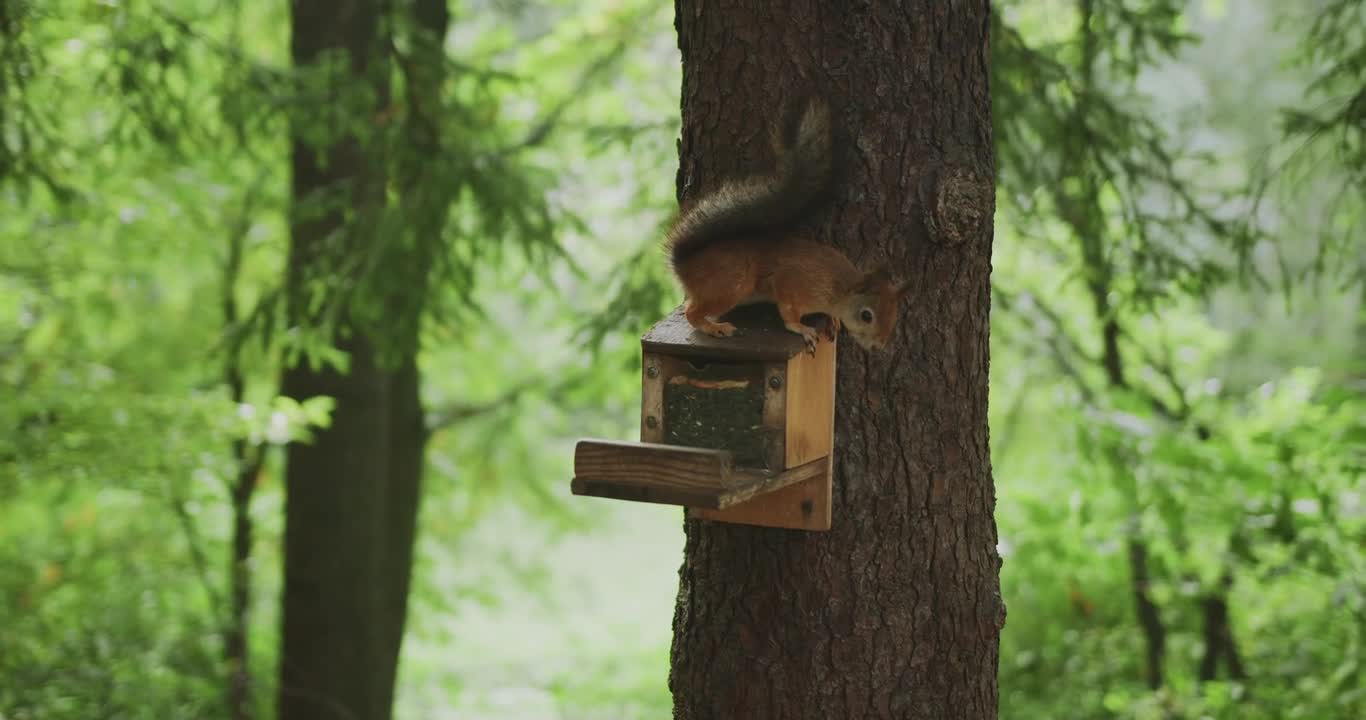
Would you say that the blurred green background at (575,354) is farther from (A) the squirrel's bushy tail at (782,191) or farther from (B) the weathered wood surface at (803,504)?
(B) the weathered wood surface at (803,504)

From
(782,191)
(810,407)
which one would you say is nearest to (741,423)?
(810,407)

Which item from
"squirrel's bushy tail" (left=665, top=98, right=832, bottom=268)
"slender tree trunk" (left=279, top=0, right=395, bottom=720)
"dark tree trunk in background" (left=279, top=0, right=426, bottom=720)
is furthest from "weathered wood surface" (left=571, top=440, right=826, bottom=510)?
"slender tree trunk" (left=279, top=0, right=395, bottom=720)

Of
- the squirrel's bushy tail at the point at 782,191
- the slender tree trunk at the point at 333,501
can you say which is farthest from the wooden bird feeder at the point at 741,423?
the slender tree trunk at the point at 333,501

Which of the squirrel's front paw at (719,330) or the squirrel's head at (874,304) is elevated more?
the squirrel's head at (874,304)

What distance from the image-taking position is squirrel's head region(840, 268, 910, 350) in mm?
1910

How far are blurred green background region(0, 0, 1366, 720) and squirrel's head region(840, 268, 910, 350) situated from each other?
5.23ft

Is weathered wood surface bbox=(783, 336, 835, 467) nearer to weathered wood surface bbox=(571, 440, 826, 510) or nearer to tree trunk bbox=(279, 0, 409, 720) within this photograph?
weathered wood surface bbox=(571, 440, 826, 510)

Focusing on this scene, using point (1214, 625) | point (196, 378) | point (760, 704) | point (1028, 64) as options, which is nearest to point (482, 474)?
point (196, 378)

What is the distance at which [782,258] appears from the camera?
1972 millimetres

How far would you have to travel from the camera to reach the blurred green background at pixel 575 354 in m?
3.66

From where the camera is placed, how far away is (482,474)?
22.7 ft

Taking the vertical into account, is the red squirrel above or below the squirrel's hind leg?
above

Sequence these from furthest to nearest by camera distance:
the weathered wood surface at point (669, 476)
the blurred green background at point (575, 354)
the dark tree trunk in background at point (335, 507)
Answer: the dark tree trunk in background at point (335, 507)
the blurred green background at point (575, 354)
the weathered wood surface at point (669, 476)

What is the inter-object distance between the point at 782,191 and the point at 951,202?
0.91 ft
